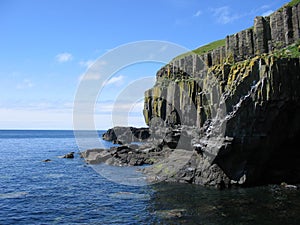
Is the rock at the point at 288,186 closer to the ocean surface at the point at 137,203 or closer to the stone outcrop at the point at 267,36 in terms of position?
the ocean surface at the point at 137,203

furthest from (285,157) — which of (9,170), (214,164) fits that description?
(9,170)

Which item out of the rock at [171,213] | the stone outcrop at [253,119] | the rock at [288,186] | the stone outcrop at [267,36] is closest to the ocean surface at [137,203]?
the rock at [171,213]

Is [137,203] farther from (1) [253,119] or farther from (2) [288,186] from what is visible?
(2) [288,186]

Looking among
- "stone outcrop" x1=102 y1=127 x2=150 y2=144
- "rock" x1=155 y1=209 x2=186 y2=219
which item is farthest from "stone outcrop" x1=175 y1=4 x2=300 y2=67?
"stone outcrop" x1=102 y1=127 x2=150 y2=144

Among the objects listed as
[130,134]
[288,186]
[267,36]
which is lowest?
[288,186]

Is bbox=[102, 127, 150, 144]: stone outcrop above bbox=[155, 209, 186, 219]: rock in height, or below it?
above

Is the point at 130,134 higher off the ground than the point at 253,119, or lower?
lower

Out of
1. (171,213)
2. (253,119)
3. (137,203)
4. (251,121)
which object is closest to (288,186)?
(251,121)

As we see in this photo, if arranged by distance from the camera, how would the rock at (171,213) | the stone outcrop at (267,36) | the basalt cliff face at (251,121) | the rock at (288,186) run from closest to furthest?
the rock at (171,213), the basalt cliff face at (251,121), the rock at (288,186), the stone outcrop at (267,36)

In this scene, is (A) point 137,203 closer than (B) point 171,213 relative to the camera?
No

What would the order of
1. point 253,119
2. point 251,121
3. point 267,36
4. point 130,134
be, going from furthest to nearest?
point 130,134 → point 267,36 → point 251,121 → point 253,119

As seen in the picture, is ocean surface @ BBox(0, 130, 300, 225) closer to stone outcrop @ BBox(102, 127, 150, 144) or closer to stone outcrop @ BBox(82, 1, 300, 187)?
stone outcrop @ BBox(82, 1, 300, 187)

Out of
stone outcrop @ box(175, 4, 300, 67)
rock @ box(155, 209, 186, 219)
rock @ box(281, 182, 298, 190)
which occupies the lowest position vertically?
rock @ box(155, 209, 186, 219)

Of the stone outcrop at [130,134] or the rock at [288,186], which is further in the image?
the stone outcrop at [130,134]
